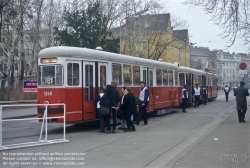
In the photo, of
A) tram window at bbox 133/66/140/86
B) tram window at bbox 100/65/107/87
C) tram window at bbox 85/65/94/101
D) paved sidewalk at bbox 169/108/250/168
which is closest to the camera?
paved sidewalk at bbox 169/108/250/168

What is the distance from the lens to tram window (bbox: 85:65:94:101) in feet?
52.2

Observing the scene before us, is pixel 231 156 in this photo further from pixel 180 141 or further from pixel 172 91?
pixel 172 91

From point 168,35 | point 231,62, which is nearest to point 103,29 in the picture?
point 168,35

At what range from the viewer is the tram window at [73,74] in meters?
15.3

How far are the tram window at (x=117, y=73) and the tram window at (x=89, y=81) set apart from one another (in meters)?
1.72

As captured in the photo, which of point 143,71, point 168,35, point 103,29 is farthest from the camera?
point 168,35

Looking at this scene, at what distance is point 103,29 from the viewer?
130 ft

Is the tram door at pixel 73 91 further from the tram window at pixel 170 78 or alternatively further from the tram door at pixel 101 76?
the tram window at pixel 170 78

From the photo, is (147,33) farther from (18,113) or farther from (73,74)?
(73,74)

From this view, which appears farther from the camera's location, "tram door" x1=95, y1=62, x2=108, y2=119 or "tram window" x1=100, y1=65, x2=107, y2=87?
"tram window" x1=100, y1=65, x2=107, y2=87

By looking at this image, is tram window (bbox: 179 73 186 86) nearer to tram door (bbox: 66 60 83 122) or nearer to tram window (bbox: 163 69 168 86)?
tram window (bbox: 163 69 168 86)

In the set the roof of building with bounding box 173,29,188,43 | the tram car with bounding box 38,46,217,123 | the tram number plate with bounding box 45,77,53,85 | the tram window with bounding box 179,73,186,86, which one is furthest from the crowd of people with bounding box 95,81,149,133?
the roof of building with bounding box 173,29,188,43

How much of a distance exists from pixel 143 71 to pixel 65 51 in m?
7.01

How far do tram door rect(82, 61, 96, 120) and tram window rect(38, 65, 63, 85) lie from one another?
3.45 ft
